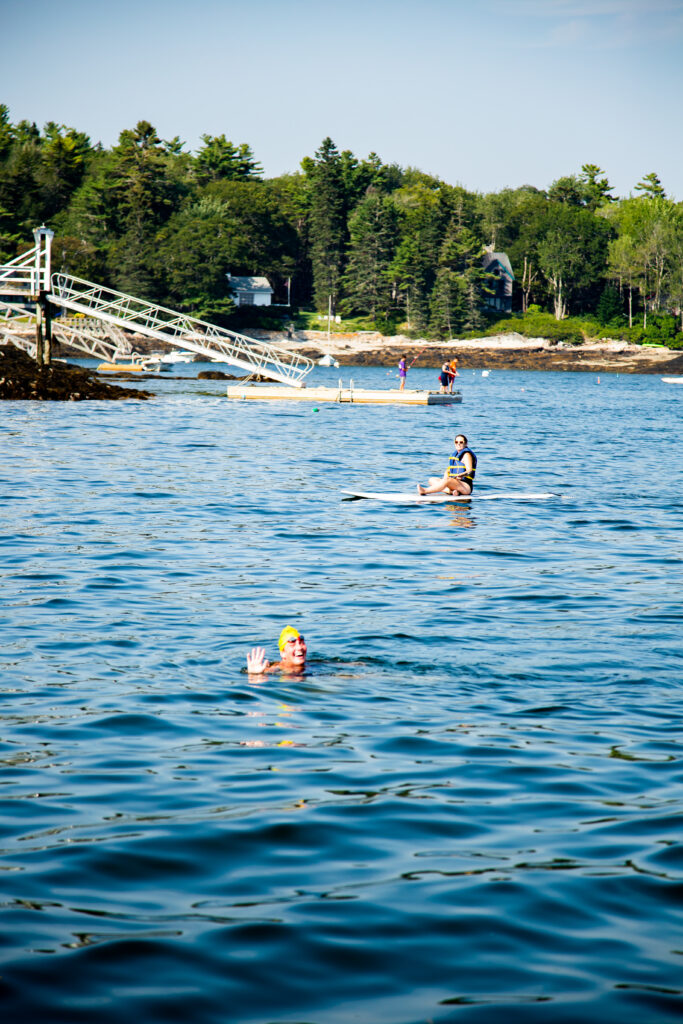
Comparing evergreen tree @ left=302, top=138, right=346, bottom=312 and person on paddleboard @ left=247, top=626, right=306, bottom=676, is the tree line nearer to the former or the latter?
evergreen tree @ left=302, top=138, right=346, bottom=312

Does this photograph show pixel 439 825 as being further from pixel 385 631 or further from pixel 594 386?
pixel 594 386

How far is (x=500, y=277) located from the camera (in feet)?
452

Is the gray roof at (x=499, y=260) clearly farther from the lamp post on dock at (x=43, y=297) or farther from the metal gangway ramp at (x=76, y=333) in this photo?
the lamp post on dock at (x=43, y=297)

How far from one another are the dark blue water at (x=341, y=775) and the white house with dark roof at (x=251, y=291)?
11816 cm

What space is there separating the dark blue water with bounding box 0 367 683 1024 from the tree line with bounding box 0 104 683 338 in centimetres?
10247

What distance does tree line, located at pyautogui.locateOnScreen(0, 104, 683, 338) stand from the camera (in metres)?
122

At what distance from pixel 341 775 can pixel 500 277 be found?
→ 137m

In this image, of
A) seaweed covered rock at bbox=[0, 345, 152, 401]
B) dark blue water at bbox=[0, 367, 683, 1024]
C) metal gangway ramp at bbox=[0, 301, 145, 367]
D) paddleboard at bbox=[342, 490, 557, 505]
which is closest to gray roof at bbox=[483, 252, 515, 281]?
metal gangway ramp at bbox=[0, 301, 145, 367]

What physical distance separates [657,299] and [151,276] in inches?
2463

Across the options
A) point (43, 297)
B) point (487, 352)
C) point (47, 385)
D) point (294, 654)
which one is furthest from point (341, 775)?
point (487, 352)

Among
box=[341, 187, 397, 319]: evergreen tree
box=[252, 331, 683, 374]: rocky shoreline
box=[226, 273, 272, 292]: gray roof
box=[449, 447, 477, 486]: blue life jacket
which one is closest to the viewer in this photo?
box=[449, 447, 477, 486]: blue life jacket

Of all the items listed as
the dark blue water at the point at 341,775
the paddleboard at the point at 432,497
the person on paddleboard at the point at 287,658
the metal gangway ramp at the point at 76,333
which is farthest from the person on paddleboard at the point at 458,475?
the metal gangway ramp at the point at 76,333

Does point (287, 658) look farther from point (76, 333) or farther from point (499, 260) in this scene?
point (499, 260)

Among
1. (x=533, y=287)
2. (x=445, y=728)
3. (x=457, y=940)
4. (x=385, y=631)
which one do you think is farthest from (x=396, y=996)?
(x=533, y=287)
